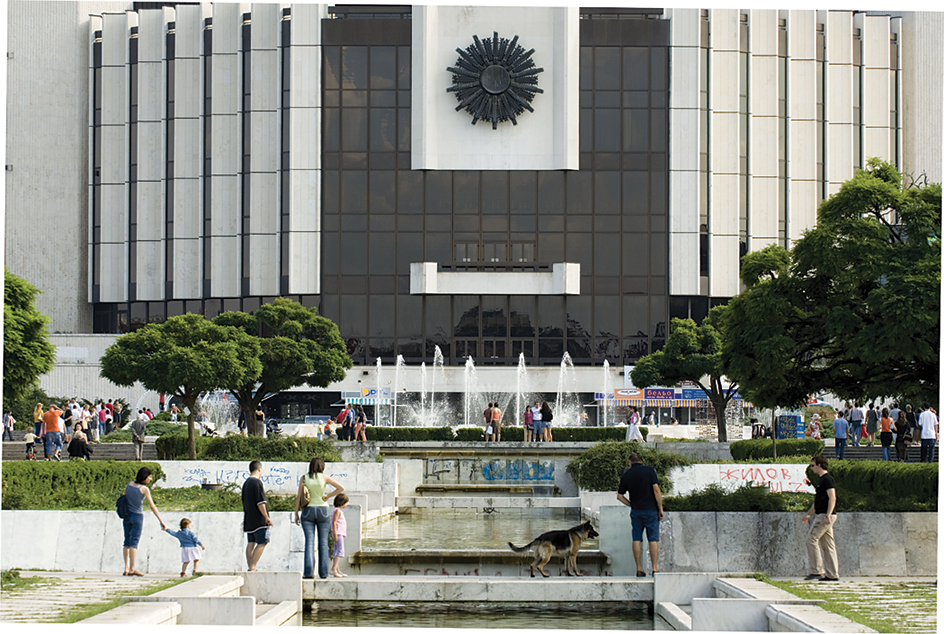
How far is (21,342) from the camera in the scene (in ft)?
75.0

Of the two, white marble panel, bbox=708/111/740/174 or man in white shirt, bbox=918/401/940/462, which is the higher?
white marble panel, bbox=708/111/740/174

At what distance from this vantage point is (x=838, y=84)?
195 ft

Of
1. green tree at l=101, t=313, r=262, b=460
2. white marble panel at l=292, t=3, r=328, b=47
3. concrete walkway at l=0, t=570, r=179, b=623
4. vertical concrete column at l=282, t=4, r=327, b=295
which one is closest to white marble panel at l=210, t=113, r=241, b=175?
vertical concrete column at l=282, t=4, r=327, b=295

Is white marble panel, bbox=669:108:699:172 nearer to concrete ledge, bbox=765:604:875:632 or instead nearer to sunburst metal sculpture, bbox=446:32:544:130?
sunburst metal sculpture, bbox=446:32:544:130

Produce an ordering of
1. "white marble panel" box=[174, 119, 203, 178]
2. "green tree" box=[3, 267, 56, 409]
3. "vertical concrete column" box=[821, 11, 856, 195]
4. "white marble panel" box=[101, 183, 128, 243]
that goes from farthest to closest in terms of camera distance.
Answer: "white marble panel" box=[101, 183, 128, 243]
"white marble panel" box=[174, 119, 203, 178]
"vertical concrete column" box=[821, 11, 856, 195]
"green tree" box=[3, 267, 56, 409]

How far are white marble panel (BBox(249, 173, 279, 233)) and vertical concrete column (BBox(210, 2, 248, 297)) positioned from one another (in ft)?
3.52

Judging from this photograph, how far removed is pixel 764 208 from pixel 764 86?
257 inches

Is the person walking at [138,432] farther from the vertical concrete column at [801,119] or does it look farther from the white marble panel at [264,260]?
the vertical concrete column at [801,119]

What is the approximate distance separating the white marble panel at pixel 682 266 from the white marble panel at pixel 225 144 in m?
23.5

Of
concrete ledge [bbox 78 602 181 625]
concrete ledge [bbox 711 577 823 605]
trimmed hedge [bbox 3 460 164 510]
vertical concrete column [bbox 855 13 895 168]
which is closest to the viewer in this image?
concrete ledge [bbox 78 602 181 625]

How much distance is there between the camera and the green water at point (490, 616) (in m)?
12.4

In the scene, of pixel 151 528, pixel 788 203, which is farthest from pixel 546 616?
pixel 788 203

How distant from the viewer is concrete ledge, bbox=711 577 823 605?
1120 centimetres

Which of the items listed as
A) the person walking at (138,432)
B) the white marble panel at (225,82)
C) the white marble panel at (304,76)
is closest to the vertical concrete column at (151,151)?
the white marble panel at (225,82)
